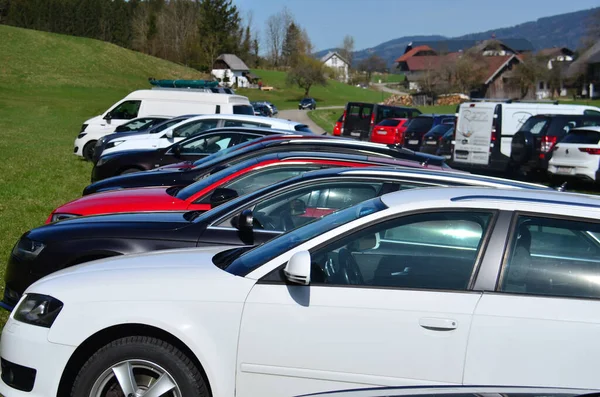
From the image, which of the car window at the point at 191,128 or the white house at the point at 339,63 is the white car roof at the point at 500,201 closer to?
the car window at the point at 191,128

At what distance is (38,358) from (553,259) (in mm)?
2752

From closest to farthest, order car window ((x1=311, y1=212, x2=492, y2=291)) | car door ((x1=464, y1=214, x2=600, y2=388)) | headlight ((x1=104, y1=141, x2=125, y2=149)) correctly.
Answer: car door ((x1=464, y1=214, x2=600, y2=388)) < car window ((x1=311, y1=212, x2=492, y2=291)) < headlight ((x1=104, y1=141, x2=125, y2=149))

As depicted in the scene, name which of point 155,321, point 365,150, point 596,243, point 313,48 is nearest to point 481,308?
point 596,243

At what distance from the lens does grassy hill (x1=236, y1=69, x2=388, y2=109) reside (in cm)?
8231

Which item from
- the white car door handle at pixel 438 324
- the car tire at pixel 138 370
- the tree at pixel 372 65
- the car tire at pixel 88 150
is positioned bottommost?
the car tire at pixel 88 150

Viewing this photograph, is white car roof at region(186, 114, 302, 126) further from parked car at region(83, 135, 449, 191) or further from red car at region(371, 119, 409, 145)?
red car at region(371, 119, 409, 145)

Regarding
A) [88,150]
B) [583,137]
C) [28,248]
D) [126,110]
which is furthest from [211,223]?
[126,110]

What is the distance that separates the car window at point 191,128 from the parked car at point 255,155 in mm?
5353

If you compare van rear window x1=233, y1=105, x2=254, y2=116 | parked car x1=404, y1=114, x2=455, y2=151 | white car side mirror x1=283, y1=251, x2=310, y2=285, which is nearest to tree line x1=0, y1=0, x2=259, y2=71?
parked car x1=404, y1=114, x2=455, y2=151

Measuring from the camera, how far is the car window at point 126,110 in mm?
22205

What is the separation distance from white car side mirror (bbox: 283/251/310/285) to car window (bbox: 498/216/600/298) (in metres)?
0.97

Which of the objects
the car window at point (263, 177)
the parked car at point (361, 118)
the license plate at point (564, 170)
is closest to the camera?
the car window at point (263, 177)

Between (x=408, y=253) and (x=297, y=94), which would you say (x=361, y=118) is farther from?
(x=297, y=94)

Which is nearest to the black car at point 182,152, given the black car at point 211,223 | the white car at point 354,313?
the black car at point 211,223
